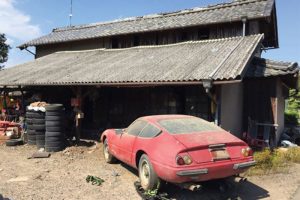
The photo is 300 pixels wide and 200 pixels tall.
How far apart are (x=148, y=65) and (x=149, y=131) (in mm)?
5979

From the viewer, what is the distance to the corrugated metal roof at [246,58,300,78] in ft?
40.6

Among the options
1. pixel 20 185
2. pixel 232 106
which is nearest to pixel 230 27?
pixel 232 106

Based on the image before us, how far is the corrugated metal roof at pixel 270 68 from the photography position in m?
12.4

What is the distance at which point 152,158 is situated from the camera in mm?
6629

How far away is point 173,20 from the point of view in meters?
17.3

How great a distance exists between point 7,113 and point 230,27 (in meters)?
12.3

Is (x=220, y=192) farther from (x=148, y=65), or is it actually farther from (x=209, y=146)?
(x=148, y=65)

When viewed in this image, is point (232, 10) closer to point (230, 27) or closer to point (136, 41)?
point (230, 27)

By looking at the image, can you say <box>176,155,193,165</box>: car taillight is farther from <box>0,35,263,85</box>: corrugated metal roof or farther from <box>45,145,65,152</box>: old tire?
<box>45,145,65,152</box>: old tire

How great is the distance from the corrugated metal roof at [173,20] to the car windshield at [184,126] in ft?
26.4

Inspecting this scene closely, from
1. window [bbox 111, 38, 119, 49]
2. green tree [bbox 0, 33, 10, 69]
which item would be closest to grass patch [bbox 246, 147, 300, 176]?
window [bbox 111, 38, 119, 49]

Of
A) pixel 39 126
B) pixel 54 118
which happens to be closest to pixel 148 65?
pixel 54 118

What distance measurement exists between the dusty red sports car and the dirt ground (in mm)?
565

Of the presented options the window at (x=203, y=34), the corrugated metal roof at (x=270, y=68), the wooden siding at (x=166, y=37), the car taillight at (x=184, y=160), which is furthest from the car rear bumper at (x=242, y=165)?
the window at (x=203, y=34)
